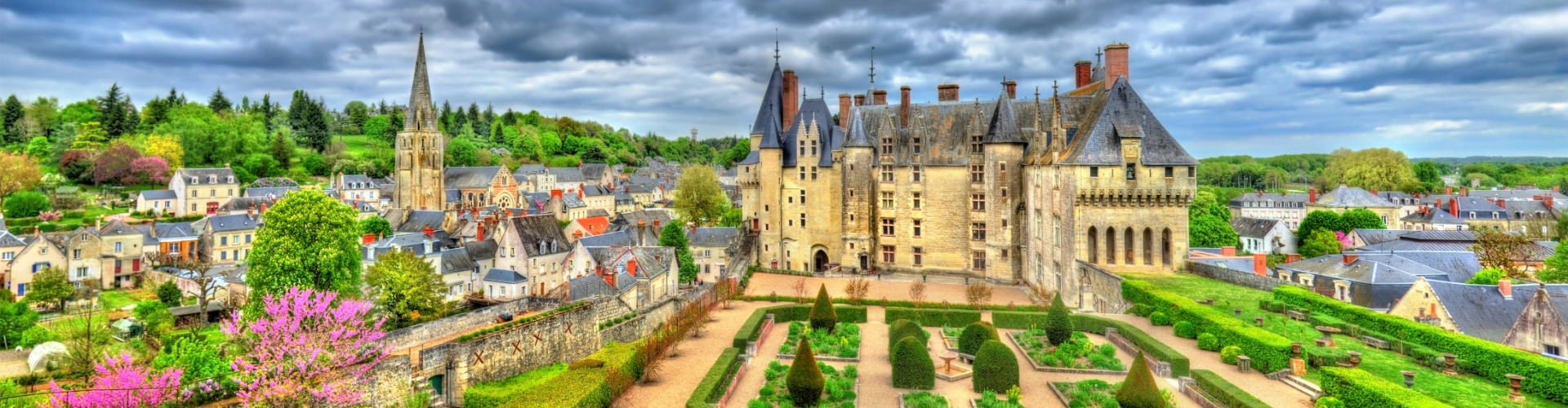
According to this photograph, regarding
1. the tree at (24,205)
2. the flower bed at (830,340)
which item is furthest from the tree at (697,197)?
the tree at (24,205)

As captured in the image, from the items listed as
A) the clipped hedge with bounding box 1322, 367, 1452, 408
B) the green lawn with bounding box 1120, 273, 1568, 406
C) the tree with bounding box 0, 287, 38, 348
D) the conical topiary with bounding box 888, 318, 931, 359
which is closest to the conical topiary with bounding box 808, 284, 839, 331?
the conical topiary with bounding box 888, 318, 931, 359

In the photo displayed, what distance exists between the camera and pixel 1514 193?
3243 inches

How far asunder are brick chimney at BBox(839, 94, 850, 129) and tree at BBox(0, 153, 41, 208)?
75.7 meters

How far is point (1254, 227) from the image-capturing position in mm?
67312

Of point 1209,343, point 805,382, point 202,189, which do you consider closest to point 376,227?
point 202,189

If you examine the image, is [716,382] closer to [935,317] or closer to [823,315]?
[823,315]

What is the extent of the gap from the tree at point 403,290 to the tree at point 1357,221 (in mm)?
67709

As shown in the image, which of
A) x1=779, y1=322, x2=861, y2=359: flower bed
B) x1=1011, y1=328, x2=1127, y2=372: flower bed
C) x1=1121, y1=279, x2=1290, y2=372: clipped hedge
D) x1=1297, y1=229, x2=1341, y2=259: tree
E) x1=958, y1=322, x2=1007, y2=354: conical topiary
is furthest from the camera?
x1=1297, y1=229, x2=1341, y2=259: tree

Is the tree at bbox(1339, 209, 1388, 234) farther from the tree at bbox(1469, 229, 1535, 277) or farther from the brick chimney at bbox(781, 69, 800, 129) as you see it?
the brick chimney at bbox(781, 69, 800, 129)

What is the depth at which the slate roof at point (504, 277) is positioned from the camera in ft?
143

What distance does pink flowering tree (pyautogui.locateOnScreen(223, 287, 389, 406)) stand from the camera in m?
18.7

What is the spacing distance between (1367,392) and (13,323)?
53.5m

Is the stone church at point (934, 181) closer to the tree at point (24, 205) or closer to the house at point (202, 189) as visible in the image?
the house at point (202, 189)

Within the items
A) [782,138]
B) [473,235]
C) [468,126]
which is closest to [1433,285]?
[782,138]
